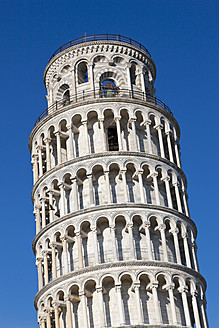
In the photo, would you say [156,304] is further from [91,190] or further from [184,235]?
[91,190]

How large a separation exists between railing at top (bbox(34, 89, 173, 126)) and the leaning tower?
11cm

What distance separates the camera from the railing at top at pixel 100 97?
163 ft

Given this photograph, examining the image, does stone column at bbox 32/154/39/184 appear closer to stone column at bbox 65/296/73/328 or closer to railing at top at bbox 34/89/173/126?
railing at top at bbox 34/89/173/126

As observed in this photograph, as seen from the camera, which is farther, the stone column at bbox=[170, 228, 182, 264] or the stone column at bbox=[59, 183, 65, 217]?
the stone column at bbox=[59, 183, 65, 217]

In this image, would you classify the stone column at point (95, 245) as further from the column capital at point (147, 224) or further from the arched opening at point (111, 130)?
the arched opening at point (111, 130)

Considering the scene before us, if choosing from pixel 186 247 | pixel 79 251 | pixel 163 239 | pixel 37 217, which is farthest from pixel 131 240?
pixel 37 217

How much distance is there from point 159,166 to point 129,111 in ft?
15.3

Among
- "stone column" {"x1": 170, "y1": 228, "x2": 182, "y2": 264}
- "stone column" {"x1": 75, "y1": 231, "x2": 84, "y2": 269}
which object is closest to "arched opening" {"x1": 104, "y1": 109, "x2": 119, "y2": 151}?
"stone column" {"x1": 170, "y1": 228, "x2": 182, "y2": 264}

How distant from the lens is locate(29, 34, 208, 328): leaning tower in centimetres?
4178

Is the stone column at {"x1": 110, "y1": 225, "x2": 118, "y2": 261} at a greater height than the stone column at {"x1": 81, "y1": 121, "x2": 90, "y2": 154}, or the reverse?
the stone column at {"x1": 81, "y1": 121, "x2": 90, "y2": 154}

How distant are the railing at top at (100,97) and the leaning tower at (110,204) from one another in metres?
0.11

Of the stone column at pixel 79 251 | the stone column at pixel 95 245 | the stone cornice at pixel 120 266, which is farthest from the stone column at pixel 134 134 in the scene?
the stone cornice at pixel 120 266

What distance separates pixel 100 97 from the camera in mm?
49719

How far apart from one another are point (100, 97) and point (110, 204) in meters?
9.66
